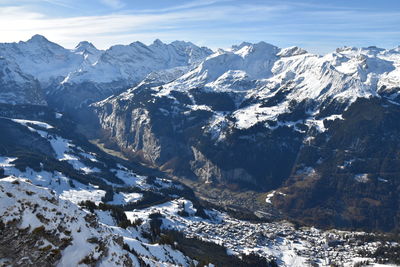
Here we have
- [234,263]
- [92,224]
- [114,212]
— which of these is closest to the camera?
[92,224]

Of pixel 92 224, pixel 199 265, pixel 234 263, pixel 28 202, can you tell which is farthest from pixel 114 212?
pixel 28 202

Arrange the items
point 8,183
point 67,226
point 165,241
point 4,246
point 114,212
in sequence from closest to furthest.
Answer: point 4,246 < point 67,226 < point 8,183 < point 165,241 < point 114,212

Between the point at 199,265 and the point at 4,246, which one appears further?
the point at 199,265

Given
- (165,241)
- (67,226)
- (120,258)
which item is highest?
(67,226)

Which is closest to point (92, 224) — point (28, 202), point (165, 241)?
point (28, 202)

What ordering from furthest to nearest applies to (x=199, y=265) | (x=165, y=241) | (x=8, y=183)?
(x=165, y=241)
(x=199, y=265)
(x=8, y=183)

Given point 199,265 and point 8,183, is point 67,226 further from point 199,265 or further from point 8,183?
point 199,265

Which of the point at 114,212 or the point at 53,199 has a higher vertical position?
the point at 53,199

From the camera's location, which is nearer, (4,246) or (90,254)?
(4,246)

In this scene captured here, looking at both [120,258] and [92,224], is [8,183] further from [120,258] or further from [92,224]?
[120,258]
